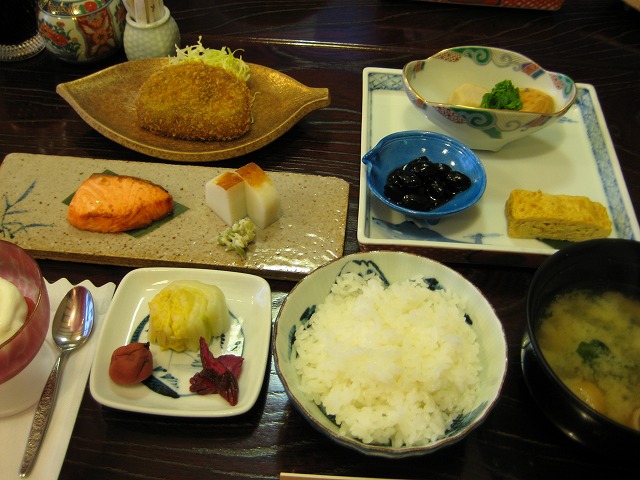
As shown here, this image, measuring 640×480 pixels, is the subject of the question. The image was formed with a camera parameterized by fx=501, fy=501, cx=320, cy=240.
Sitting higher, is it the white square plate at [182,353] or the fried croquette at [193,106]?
the fried croquette at [193,106]

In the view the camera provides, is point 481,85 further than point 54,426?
Yes

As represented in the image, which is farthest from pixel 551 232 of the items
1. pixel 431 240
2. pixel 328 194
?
pixel 328 194

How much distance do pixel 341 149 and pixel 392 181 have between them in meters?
0.36

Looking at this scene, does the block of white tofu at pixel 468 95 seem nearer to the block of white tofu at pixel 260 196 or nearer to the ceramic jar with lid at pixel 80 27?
the block of white tofu at pixel 260 196

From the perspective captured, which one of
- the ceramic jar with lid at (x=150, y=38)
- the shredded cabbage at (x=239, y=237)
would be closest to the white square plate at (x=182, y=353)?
the shredded cabbage at (x=239, y=237)

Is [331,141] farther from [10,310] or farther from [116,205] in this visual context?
[10,310]

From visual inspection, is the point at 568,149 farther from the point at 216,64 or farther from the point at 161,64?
the point at 161,64

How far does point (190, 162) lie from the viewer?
1761 mm

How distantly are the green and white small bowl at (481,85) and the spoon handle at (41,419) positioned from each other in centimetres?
137

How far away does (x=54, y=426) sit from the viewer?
1109mm

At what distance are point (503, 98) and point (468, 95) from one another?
0.13 meters

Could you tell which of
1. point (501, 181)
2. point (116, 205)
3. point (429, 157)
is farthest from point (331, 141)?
point (116, 205)

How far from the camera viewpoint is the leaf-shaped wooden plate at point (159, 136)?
68.7 inches

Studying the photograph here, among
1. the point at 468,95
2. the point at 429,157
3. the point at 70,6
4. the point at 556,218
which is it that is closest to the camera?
the point at 556,218
